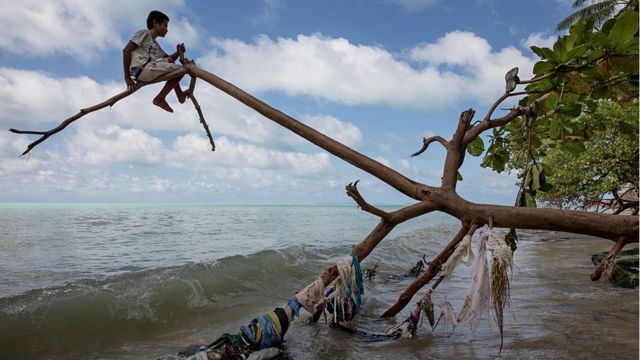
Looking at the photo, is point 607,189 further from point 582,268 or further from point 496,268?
point 496,268

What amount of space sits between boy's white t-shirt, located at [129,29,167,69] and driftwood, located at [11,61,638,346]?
1.27 feet

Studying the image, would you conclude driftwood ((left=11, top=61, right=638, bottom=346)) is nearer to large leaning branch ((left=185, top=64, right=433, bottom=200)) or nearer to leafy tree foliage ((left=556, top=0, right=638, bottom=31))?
large leaning branch ((left=185, top=64, right=433, bottom=200))

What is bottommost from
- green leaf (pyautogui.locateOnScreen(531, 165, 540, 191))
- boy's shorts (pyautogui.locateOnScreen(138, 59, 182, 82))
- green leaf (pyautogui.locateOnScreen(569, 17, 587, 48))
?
green leaf (pyautogui.locateOnScreen(531, 165, 540, 191))

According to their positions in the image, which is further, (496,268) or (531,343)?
(531,343)

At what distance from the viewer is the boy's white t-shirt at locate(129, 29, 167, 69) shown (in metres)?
3.93

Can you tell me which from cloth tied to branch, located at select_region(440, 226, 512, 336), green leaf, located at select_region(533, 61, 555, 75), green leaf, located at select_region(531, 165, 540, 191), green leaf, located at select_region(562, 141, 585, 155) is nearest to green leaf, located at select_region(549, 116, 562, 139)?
green leaf, located at select_region(562, 141, 585, 155)

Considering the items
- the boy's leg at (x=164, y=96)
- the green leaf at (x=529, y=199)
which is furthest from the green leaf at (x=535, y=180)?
the boy's leg at (x=164, y=96)

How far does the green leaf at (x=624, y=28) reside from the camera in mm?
2650

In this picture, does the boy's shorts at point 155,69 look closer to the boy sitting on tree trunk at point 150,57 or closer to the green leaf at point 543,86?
the boy sitting on tree trunk at point 150,57

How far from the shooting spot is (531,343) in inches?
148

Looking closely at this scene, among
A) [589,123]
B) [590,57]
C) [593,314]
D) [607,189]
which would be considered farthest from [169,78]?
[607,189]

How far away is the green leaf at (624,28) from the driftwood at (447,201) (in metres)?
0.57

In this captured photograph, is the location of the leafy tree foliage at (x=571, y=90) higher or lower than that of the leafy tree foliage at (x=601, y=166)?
lower

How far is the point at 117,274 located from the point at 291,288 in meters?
3.55
